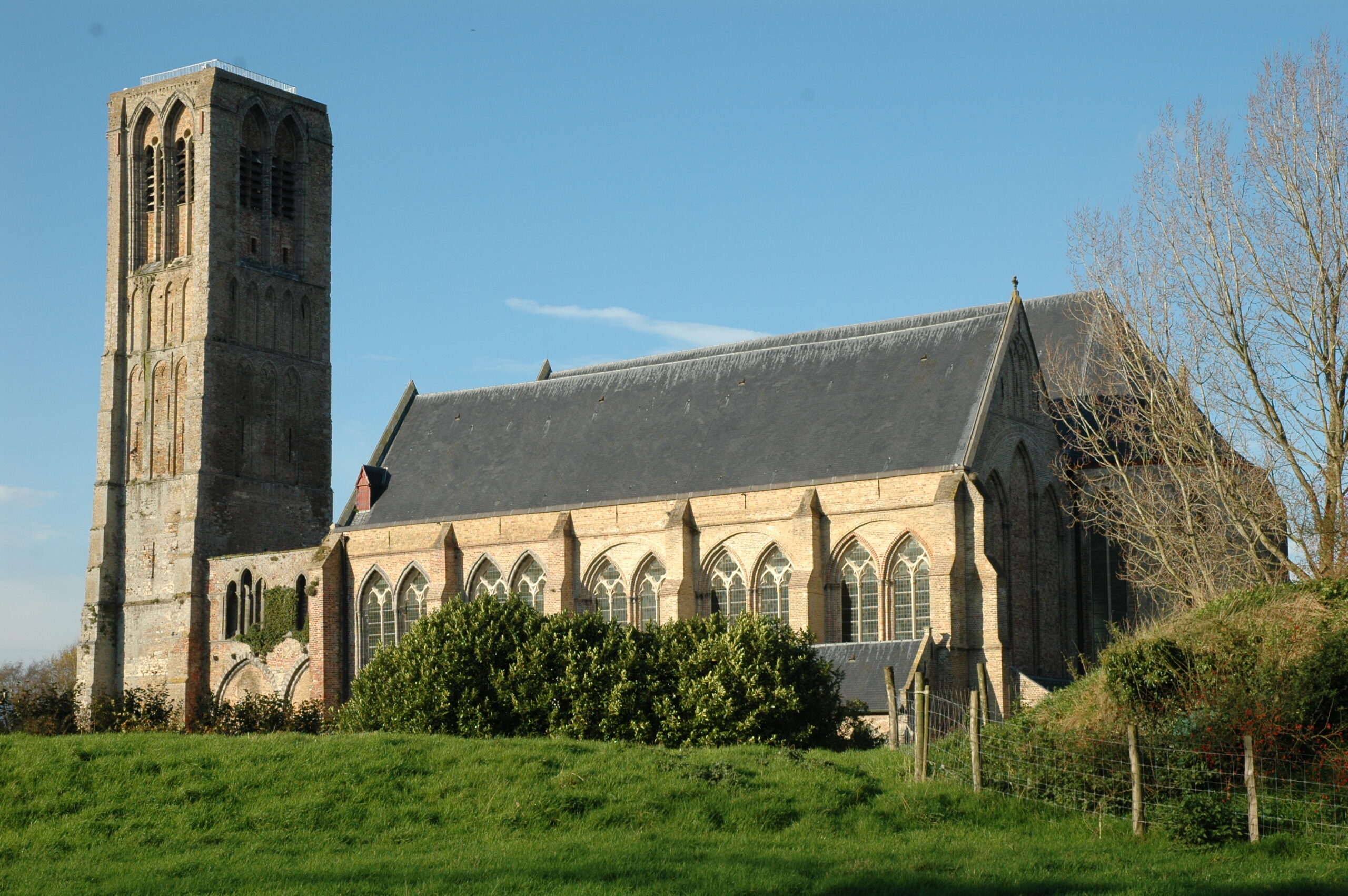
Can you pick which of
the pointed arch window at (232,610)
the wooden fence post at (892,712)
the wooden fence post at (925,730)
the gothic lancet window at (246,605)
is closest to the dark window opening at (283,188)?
the gothic lancet window at (246,605)

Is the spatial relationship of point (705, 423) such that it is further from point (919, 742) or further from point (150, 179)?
point (150, 179)

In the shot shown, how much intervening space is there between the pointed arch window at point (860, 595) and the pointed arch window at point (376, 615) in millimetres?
13539

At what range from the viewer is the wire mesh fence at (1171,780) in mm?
18391

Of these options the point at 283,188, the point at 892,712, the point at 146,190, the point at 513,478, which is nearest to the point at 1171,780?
the point at 892,712

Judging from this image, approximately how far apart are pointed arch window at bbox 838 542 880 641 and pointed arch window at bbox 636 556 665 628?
16.8 ft

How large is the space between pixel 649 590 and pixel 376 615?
29.3ft

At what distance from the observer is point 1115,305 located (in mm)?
29953

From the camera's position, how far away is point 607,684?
2878 centimetres

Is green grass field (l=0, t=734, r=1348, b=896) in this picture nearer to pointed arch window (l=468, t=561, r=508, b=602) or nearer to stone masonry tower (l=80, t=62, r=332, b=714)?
pointed arch window (l=468, t=561, r=508, b=602)

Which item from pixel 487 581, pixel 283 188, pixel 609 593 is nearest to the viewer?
pixel 609 593

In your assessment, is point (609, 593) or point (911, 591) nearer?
point (911, 591)

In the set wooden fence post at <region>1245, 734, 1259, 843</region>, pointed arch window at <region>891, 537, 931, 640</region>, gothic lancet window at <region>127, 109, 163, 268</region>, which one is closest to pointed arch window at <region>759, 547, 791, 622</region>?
pointed arch window at <region>891, 537, 931, 640</region>

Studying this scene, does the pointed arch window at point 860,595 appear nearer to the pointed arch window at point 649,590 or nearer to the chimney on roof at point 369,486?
the pointed arch window at point 649,590

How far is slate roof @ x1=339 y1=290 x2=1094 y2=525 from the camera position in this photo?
38.8 meters
